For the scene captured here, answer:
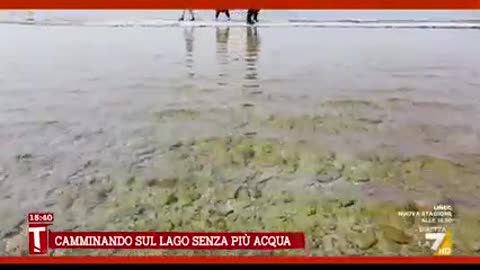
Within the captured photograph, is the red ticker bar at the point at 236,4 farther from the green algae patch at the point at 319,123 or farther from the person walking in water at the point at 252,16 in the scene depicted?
the green algae patch at the point at 319,123

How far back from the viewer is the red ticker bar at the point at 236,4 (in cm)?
142

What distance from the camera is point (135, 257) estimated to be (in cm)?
150

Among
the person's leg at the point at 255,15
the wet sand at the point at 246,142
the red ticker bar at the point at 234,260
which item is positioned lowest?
the red ticker bar at the point at 234,260

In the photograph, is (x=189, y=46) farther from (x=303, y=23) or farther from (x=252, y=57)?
(x=303, y=23)

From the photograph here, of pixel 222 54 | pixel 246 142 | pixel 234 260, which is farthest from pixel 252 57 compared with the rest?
pixel 234 260

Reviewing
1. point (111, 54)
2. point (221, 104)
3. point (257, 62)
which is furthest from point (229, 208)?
point (111, 54)

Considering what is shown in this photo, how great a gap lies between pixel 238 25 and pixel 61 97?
0.45m

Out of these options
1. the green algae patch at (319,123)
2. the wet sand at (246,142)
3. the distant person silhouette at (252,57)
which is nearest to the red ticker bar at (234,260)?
the wet sand at (246,142)

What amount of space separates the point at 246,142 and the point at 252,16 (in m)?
0.29

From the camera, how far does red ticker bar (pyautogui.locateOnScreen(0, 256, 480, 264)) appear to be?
149cm

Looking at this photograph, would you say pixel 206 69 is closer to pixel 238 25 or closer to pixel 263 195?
pixel 238 25

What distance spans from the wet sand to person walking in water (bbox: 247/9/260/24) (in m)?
0.03

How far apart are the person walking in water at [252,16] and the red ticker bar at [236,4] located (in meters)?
0.02

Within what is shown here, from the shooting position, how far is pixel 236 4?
1.42 m
